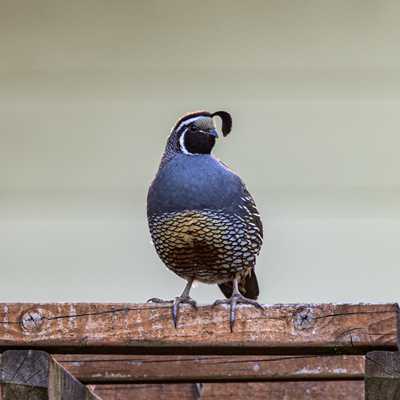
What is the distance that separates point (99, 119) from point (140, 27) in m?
0.42

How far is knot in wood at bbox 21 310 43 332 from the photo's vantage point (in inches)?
133

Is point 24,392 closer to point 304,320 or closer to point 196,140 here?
point 304,320

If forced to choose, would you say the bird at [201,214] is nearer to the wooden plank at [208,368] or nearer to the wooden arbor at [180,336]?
the wooden plank at [208,368]

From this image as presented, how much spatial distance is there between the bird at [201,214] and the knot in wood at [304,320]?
4.80ft

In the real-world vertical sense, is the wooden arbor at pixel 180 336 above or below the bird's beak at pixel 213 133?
below

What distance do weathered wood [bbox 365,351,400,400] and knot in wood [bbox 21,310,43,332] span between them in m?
0.78

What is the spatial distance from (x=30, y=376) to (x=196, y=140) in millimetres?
1958

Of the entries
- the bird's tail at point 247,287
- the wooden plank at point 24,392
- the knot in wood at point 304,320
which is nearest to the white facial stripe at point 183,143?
the bird's tail at point 247,287

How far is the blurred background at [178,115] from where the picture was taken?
5684 millimetres

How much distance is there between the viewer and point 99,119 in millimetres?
5816

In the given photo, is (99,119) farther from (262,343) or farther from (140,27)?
(262,343)

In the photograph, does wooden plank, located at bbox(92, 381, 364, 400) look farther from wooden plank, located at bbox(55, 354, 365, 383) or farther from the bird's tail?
the bird's tail

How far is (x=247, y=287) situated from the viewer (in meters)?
5.25

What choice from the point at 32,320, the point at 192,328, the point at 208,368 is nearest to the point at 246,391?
the point at 208,368
